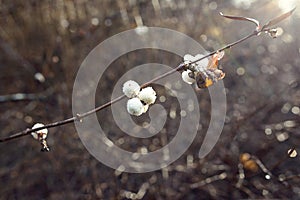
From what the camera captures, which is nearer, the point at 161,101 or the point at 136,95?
the point at 136,95

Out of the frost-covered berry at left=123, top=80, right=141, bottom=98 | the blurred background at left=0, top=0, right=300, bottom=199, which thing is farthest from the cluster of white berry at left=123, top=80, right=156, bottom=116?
the blurred background at left=0, top=0, right=300, bottom=199

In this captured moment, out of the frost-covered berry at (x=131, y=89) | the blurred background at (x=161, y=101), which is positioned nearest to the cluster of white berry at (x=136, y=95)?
the frost-covered berry at (x=131, y=89)

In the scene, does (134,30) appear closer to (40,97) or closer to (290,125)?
(40,97)

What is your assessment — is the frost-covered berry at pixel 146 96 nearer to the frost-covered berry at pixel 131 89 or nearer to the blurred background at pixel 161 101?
the frost-covered berry at pixel 131 89

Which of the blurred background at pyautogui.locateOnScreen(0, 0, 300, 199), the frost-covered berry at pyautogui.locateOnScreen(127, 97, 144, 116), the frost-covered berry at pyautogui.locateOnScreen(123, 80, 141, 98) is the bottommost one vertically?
the frost-covered berry at pyautogui.locateOnScreen(127, 97, 144, 116)

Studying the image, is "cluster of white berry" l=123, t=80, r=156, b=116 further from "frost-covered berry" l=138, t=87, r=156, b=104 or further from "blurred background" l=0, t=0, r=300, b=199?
"blurred background" l=0, t=0, r=300, b=199

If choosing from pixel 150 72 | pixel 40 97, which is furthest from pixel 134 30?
pixel 40 97

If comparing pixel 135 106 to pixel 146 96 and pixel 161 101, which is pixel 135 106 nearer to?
pixel 146 96

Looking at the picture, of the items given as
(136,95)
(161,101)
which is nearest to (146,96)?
(136,95)
